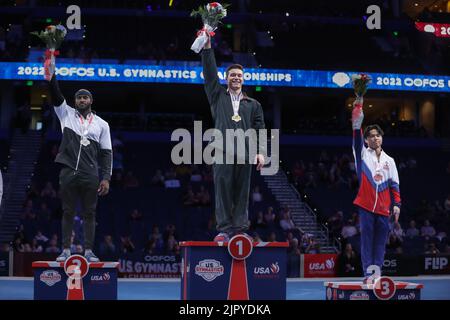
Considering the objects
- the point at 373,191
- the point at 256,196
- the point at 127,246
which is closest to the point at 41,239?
the point at 127,246

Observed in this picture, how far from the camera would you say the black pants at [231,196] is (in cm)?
905

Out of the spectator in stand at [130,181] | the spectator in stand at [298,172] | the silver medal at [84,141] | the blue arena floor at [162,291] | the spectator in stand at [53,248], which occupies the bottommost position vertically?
the blue arena floor at [162,291]

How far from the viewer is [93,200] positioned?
975 centimetres

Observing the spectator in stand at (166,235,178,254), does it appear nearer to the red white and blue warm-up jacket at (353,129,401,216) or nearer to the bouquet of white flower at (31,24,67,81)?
the red white and blue warm-up jacket at (353,129,401,216)

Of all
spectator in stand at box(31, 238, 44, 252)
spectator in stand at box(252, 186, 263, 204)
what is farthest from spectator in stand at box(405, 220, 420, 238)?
spectator in stand at box(31, 238, 44, 252)

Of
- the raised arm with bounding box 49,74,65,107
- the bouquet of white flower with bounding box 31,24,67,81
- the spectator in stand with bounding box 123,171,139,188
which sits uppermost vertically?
the spectator in stand with bounding box 123,171,139,188

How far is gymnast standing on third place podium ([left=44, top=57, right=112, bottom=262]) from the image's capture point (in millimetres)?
9625

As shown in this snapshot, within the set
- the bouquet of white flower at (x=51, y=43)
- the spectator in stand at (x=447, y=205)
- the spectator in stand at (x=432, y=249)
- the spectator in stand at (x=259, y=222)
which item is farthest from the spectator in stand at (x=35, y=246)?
the spectator in stand at (x=447, y=205)

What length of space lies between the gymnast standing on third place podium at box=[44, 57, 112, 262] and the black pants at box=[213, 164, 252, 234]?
167 cm

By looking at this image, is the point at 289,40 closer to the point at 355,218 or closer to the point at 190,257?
the point at 355,218

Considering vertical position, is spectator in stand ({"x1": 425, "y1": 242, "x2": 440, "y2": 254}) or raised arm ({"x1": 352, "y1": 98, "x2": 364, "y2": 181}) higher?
raised arm ({"x1": 352, "y1": 98, "x2": 364, "y2": 181})

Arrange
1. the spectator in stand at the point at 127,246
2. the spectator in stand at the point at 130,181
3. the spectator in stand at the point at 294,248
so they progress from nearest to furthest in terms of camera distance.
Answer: the spectator in stand at the point at 127,246
the spectator in stand at the point at 294,248
the spectator in stand at the point at 130,181

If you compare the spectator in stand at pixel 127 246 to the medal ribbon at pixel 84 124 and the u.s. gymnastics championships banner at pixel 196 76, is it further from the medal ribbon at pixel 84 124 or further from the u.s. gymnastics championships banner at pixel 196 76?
the medal ribbon at pixel 84 124

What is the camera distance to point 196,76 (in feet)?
97.1
